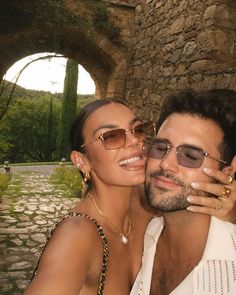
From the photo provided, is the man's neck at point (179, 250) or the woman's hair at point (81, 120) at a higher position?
the woman's hair at point (81, 120)

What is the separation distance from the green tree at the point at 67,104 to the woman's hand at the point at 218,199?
1790 cm

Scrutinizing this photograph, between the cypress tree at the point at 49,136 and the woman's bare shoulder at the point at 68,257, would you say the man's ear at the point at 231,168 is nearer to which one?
the woman's bare shoulder at the point at 68,257

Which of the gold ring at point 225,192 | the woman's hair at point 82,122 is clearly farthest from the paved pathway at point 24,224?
the gold ring at point 225,192

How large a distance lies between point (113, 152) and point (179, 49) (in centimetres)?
314

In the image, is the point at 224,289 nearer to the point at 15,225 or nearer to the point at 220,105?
the point at 220,105

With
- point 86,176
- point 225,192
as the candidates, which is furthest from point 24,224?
point 225,192

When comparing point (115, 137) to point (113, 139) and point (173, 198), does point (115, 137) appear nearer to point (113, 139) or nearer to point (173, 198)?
point (113, 139)

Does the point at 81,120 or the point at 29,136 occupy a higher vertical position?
the point at 81,120

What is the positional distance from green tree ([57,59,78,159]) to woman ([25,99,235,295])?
17278 millimetres

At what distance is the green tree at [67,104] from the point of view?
20.0 metres

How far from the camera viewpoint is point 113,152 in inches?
79.8

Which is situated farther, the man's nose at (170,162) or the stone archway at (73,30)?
the stone archway at (73,30)

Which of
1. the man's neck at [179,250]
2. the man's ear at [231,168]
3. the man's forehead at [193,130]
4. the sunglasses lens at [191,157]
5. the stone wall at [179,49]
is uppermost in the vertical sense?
the stone wall at [179,49]

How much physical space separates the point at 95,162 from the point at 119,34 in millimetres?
5245
